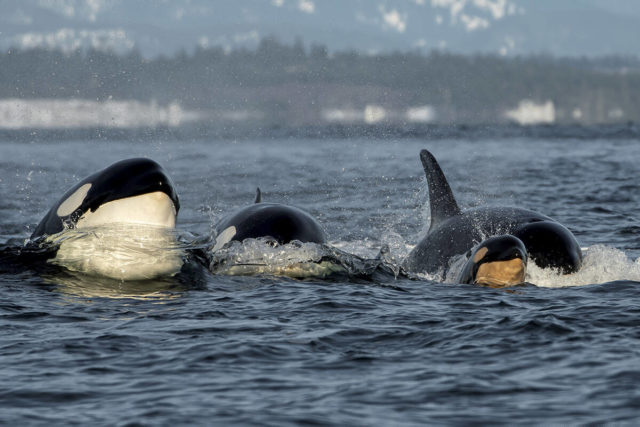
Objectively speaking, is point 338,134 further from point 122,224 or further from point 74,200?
point 122,224

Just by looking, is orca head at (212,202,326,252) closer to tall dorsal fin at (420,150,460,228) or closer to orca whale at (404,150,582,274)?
A: orca whale at (404,150,582,274)

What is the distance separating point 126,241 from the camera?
12273mm

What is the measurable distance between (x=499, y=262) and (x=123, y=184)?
14.6 ft

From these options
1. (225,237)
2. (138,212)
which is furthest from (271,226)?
(138,212)

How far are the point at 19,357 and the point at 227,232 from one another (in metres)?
4.61

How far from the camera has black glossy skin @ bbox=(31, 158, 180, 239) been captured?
12.0 metres

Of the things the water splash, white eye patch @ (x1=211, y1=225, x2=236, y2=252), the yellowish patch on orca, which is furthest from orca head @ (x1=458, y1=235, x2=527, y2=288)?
white eye patch @ (x1=211, y1=225, x2=236, y2=252)

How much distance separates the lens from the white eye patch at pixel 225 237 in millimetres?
12945

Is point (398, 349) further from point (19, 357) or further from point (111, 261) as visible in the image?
point (111, 261)

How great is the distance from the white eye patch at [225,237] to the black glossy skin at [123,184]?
35.7 inches

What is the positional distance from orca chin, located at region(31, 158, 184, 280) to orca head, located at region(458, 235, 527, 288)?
11.9 feet

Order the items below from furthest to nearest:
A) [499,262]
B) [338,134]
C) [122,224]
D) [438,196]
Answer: [338,134] < [438,196] < [122,224] < [499,262]

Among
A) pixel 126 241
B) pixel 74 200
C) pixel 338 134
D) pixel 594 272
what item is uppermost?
pixel 74 200

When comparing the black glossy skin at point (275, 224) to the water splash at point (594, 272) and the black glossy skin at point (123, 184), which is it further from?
the water splash at point (594, 272)
